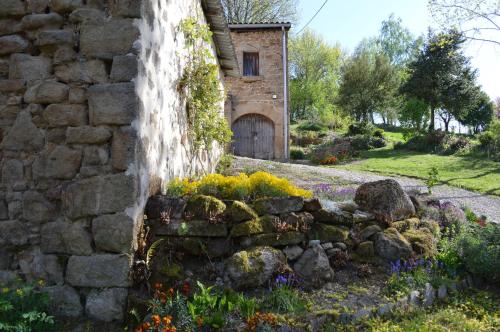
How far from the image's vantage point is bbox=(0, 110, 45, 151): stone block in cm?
376

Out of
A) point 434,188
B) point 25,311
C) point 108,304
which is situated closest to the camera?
point 25,311

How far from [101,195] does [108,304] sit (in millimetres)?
969

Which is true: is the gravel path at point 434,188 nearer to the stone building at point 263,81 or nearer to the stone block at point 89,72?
the stone building at point 263,81

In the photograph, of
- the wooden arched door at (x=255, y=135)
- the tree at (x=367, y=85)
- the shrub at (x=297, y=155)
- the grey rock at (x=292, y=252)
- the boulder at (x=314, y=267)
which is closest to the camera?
the boulder at (x=314, y=267)

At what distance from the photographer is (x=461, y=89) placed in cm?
Answer: 2188

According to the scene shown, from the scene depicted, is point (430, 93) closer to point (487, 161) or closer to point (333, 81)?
point (487, 161)

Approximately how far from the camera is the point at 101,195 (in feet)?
11.7

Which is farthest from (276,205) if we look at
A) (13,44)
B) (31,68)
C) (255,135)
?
(255,135)

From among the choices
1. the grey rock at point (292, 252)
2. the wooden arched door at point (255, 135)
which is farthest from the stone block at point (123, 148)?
the wooden arched door at point (255, 135)

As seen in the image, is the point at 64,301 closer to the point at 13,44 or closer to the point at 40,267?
the point at 40,267

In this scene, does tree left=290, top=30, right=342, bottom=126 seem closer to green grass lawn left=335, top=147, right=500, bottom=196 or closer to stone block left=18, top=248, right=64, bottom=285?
green grass lawn left=335, top=147, right=500, bottom=196

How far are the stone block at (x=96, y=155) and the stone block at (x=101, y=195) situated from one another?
140 millimetres

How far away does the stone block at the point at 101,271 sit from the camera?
3.50m

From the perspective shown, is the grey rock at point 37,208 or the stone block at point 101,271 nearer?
the stone block at point 101,271
